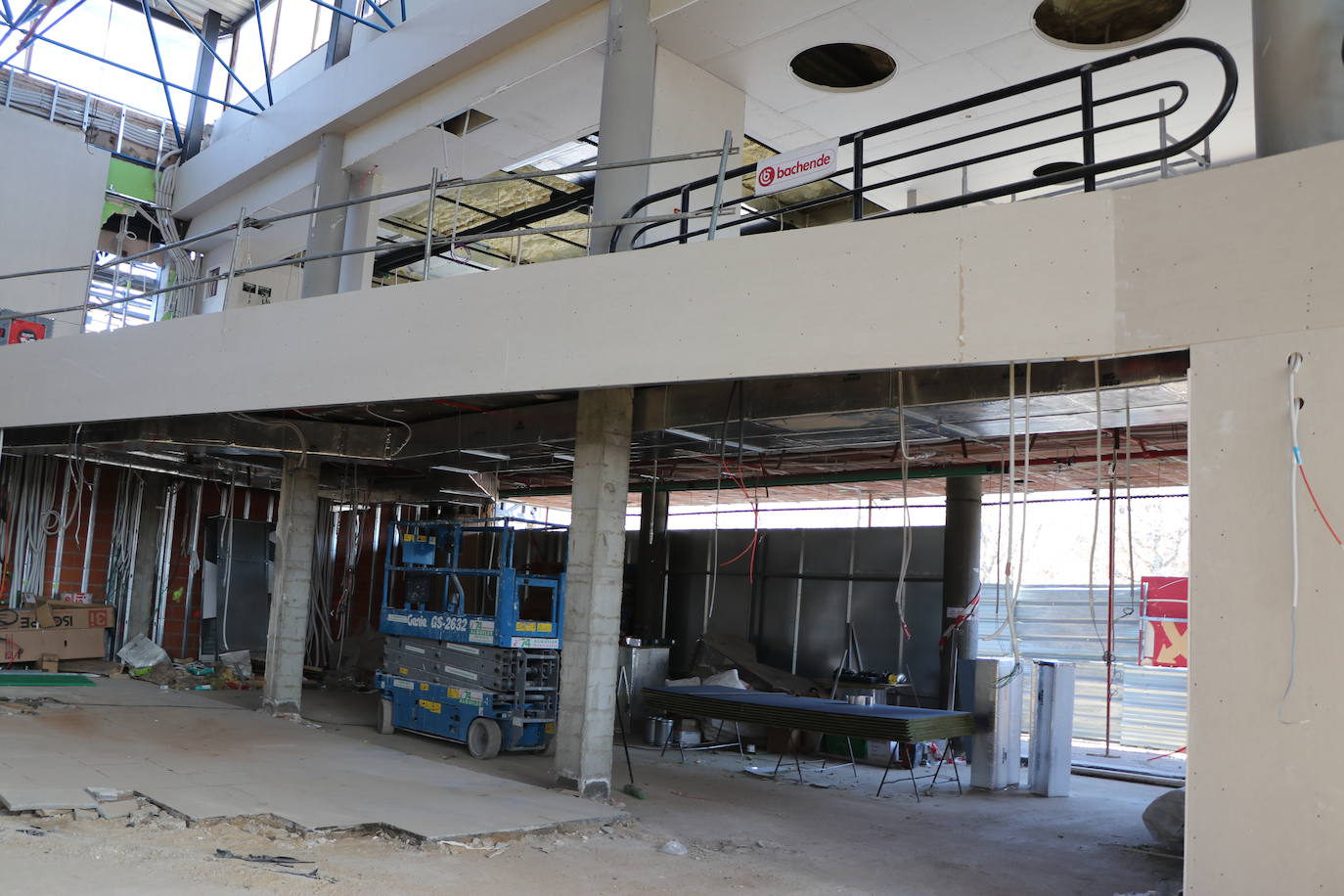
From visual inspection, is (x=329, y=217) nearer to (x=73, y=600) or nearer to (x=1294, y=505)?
(x=73, y=600)

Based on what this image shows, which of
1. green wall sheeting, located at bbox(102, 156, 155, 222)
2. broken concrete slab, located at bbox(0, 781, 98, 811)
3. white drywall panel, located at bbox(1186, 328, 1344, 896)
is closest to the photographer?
white drywall panel, located at bbox(1186, 328, 1344, 896)

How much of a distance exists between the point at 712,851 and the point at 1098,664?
11281mm

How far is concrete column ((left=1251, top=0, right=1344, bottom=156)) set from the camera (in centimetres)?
554

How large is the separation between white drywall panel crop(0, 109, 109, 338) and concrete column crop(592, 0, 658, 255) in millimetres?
9367

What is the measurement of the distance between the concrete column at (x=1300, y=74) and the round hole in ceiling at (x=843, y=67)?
5124 mm

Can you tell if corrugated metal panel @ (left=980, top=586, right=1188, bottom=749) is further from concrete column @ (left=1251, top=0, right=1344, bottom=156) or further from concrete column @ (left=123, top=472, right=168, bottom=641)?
concrete column @ (left=123, top=472, right=168, bottom=641)

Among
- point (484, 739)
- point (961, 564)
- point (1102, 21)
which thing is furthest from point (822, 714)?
point (1102, 21)

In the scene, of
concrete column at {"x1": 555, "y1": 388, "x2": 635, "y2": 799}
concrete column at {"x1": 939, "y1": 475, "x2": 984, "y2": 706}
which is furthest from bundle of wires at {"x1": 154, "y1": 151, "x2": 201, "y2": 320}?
concrete column at {"x1": 939, "y1": 475, "x2": 984, "y2": 706}

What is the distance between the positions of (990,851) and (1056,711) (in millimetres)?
3092

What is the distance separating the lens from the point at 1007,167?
12.9 metres

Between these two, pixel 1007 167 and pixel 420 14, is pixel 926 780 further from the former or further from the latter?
pixel 420 14

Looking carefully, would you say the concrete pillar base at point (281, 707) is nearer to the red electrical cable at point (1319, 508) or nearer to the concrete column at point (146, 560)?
the concrete column at point (146, 560)

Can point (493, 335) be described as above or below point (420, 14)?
below

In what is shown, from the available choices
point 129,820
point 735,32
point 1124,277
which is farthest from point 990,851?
point 735,32
